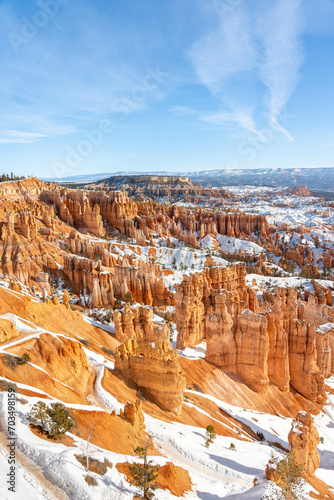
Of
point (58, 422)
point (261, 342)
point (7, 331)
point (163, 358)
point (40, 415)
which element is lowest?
point (261, 342)

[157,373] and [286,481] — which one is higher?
[157,373]

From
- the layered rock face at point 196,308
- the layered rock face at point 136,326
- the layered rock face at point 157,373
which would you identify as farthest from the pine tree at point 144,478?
the layered rock face at point 196,308

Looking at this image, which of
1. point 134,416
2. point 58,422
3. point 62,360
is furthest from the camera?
point 62,360

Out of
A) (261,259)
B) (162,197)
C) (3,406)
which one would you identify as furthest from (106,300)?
(162,197)

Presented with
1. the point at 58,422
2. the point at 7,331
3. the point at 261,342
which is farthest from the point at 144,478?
the point at 261,342

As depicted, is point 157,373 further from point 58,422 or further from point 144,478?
point 144,478

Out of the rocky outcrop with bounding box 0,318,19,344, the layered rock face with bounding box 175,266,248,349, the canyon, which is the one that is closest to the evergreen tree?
the canyon

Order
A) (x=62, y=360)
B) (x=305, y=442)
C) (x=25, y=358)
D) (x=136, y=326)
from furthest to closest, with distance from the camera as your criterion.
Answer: (x=136, y=326) < (x=305, y=442) < (x=62, y=360) < (x=25, y=358)

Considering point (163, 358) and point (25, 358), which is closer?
point (25, 358)

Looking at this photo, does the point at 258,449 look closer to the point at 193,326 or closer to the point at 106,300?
the point at 193,326
